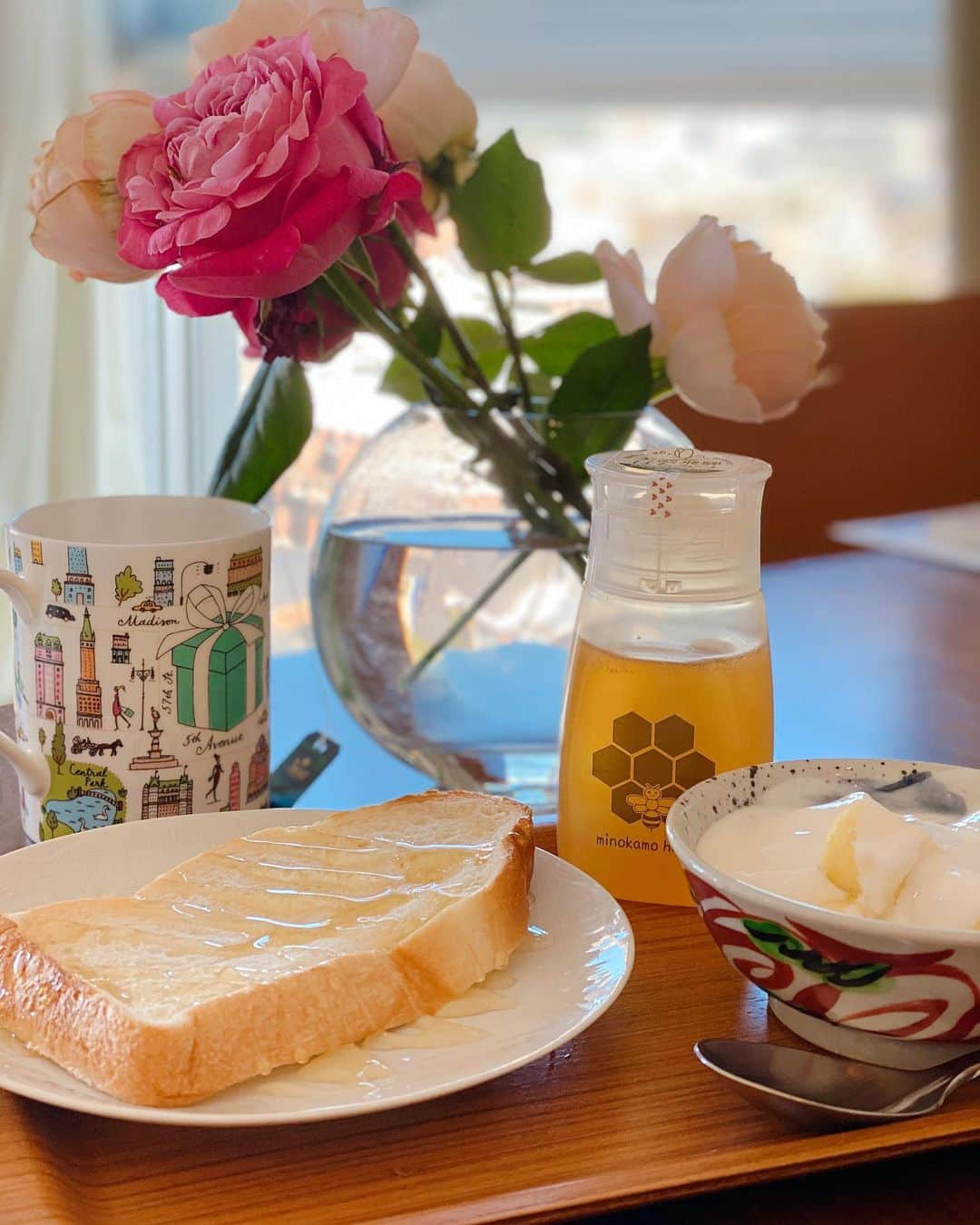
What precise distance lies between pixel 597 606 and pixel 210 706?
17cm

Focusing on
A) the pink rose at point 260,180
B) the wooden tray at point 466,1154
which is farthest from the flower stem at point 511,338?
the wooden tray at point 466,1154

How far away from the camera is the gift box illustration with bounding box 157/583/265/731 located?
600 millimetres

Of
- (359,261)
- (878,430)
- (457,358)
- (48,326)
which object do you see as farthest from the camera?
(878,430)

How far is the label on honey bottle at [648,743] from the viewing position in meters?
0.57

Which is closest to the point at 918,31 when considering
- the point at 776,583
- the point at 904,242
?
the point at 904,242

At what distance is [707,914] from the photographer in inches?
17.7

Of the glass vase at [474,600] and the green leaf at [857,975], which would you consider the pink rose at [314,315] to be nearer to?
the glass vase at [474,600]

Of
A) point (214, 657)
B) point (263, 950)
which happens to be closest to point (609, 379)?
point (214, 657)

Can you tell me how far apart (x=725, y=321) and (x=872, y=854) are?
1.06ft

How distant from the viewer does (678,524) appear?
21.9 inches

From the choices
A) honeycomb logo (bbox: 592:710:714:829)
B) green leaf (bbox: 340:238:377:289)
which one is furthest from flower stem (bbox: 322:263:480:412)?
honeycomb logo (bbox: 592:710:714:829)

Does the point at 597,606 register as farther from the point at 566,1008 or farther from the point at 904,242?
the point at 904,242

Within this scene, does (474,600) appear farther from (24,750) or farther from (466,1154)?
(466,1154)

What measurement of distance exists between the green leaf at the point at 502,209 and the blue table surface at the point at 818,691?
271mm
